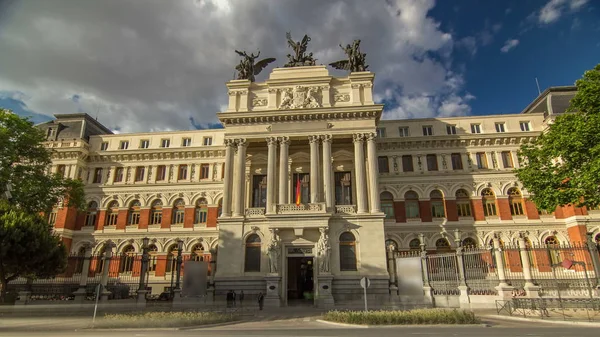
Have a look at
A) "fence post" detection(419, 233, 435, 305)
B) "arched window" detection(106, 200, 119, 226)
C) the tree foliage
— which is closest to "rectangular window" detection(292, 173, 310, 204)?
"fence post" detection(419, 233, 435, 305)

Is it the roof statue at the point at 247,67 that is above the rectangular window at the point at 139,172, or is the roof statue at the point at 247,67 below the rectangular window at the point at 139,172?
above

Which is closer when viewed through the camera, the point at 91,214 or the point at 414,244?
the point at 414,244

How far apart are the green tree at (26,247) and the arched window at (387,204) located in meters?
27.8

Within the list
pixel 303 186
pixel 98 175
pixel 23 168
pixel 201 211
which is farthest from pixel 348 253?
pixel 98 175

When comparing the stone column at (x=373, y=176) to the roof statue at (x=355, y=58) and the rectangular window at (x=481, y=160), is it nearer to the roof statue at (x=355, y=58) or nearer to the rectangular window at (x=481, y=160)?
the roof statue at (x=355, y=58)

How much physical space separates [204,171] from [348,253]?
19233 millimetres

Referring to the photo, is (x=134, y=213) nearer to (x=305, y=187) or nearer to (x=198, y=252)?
(x=198, y=252)

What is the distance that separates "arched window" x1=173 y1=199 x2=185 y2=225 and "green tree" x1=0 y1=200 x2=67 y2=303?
1326 cm

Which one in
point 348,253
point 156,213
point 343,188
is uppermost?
point 343,188

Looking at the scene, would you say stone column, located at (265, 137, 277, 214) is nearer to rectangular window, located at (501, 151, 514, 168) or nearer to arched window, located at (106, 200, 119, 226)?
arched window, located at (106, 200, 119, 226)

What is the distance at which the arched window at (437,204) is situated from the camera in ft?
116

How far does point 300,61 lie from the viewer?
3600 cm

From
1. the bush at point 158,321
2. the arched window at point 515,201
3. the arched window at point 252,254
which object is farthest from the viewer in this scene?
the arched window at point 515,201

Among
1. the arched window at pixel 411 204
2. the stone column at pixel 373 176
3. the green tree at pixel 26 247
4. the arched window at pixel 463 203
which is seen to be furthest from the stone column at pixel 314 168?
the green tree at pixel 26 247
